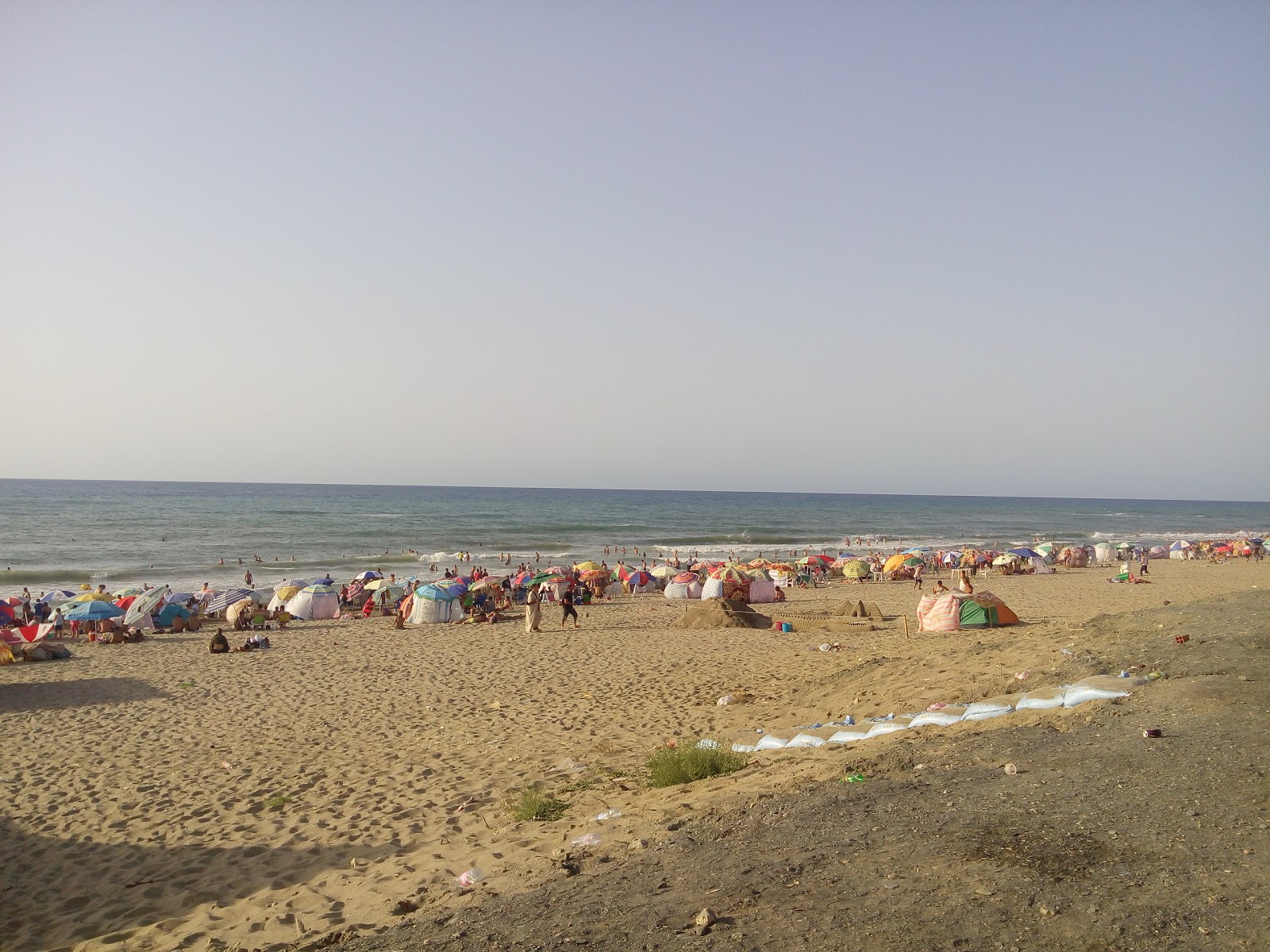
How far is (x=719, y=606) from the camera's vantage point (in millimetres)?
21562

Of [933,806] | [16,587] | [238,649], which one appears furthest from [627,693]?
[16,587]

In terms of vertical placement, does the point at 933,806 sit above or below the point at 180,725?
above

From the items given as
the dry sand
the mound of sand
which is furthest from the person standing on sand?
the mound of sand

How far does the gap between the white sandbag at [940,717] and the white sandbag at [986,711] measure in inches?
3.2

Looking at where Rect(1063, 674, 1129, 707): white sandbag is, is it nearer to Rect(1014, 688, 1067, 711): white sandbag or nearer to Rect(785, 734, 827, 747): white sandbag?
Rect(1014, 688, 1067, 711): white sandbag

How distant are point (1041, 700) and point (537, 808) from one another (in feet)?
17.1

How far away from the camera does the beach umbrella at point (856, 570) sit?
3553 centimetres

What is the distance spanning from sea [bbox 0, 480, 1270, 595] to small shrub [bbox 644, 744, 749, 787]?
1119 inches

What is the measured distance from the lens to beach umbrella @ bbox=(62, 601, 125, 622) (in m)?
20.5

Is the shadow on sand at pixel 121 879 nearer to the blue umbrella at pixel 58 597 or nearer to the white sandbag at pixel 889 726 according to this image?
the white sandbag at pixel 889 726

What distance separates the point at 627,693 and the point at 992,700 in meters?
6.35

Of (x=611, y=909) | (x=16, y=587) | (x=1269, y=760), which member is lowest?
(x=16, y=587)

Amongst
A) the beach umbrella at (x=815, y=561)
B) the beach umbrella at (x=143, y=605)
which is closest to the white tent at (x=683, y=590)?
the beach umbrella at (x=815, y=561)

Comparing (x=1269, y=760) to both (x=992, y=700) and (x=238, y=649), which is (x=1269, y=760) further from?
(x=238, y=649)
